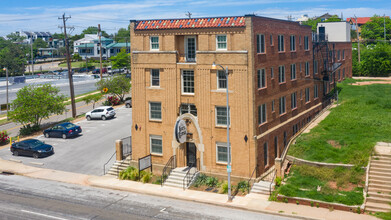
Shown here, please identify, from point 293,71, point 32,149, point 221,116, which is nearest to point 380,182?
point 221,116

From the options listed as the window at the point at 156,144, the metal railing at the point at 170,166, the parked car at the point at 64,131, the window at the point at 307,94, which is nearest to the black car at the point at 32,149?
the parked car at the point at 64,131

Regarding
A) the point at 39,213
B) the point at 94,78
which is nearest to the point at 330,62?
the point at 39,213

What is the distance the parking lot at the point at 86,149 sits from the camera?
37875 millimetres

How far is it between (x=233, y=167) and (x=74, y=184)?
12.1 metres

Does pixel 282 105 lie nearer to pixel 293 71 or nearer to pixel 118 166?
pixel 293 71

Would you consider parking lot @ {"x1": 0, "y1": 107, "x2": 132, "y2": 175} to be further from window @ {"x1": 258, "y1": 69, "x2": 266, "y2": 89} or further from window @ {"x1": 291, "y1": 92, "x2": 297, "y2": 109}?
window @ {"x1": 291, "y1": 92, "x2": 297, "y2": 109}

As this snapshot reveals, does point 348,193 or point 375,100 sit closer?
point 348,193

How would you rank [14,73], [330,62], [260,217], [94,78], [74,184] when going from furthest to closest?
[14,73], [94,78], [330,62], [74,184], [260,217]

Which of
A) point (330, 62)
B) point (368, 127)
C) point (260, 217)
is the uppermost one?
point (330, 62)

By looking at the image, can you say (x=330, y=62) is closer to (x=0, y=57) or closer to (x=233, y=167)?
(x=233, y=167)

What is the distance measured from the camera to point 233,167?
102 feet

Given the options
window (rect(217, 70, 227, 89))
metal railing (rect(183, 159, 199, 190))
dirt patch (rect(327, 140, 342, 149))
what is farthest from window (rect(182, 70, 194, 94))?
dirt patch (rect(327, 140, 342, 149))

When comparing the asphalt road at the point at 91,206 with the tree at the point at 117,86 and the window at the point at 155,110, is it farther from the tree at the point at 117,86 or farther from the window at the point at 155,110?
the tree at the point at 117,86

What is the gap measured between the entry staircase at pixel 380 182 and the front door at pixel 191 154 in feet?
41.2
